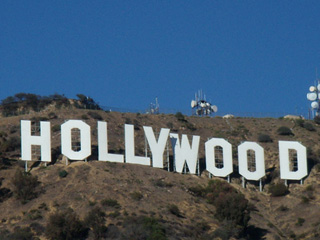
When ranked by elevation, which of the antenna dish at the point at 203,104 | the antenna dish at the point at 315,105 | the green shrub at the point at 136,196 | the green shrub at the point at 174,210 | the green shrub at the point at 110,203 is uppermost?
the antenna dish at the point at 203,104

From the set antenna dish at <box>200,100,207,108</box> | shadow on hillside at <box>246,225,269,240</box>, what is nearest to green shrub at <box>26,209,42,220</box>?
shadow on hillside at <box>246,225,269,240</box>

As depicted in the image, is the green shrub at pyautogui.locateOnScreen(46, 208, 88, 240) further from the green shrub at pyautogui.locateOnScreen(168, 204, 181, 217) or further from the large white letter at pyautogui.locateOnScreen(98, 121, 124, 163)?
the large white letter at pyautogui.locateOnScreen(98, 121, 124, 163)

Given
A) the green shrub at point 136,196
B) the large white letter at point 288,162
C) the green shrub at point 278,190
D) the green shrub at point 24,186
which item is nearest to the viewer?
the green shrub at point 136,196

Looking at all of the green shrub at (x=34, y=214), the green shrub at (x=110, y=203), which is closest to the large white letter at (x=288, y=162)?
the green shrub at (x=110, y=203)

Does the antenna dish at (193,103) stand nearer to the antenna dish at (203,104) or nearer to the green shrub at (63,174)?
the antenna dish at (203,104)

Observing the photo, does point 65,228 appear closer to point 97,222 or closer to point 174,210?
point 97,222

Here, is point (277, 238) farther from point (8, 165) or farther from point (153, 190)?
point (8, 165)

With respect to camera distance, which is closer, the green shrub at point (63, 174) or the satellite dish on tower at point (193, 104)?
the green shrub at point (63, 174)
